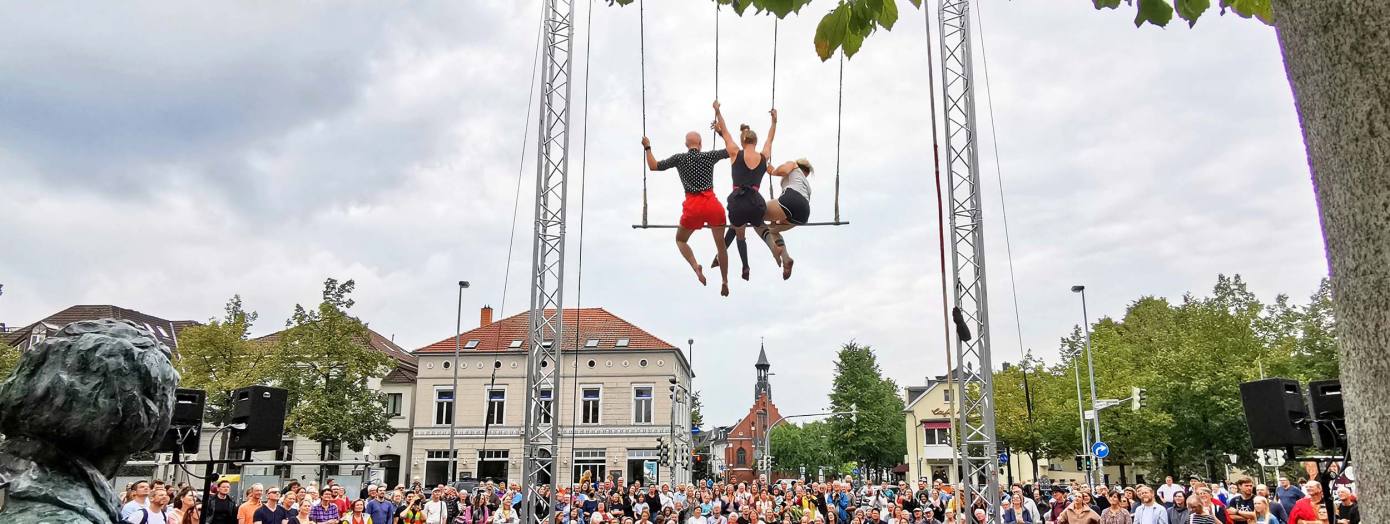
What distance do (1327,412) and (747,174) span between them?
4342 millimetres

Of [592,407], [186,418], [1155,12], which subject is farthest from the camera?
[592,407]

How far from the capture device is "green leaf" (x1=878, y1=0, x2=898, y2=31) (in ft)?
8.96

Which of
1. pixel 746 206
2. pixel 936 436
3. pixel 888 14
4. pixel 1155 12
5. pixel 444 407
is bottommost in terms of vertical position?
pixel 936 436

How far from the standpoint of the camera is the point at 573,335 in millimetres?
34188

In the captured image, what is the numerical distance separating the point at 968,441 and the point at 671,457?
920 inches

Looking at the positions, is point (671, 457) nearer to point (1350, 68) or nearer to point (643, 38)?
point (643, 38)

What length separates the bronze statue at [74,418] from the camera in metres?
1.30

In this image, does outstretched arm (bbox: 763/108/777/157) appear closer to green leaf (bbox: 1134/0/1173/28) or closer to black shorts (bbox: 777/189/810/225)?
black shorts (bbox: 777/189/810/225)

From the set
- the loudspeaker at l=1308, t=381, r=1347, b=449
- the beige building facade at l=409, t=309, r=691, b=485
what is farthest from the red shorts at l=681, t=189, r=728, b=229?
the beige building facade at l=409, t=309, r=691, b=485

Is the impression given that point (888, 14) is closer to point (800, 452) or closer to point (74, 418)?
point (74, 418)

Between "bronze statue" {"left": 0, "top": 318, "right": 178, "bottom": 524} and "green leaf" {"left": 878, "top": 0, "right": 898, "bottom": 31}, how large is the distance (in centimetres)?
216

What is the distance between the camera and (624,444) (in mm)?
33031

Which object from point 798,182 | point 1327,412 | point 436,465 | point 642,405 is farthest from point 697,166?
point 436,465

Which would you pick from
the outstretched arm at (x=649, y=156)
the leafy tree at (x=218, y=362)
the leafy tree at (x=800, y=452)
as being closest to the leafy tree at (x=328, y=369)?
the leafy tree at (x=218, y=362)
